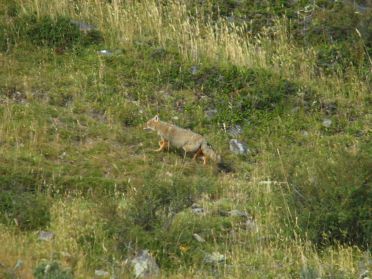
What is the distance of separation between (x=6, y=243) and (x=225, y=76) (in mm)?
7187

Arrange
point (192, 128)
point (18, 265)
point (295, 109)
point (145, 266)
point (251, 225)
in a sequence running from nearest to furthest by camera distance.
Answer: point (18, 265)
point (145, 266)
point (251, 225)
point (192, 128)
point (295, 109)

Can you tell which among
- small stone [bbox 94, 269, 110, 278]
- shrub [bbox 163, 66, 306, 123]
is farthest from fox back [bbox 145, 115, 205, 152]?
small stone [bbox 94, 269, 110, 278]

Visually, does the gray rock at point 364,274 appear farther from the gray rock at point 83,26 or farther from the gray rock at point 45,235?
the gray rock at point 83,26

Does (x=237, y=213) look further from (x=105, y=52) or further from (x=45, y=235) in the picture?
(x=105, y=52)

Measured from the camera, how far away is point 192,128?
13.4 m

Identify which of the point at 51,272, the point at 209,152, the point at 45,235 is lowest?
the point at 209,152

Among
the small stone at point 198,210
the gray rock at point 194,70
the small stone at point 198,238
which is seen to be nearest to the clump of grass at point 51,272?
the small stone at point 198,238

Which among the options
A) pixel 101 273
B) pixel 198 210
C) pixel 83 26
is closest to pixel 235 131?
pixel 198 210

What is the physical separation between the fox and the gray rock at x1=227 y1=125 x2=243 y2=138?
3.51 feet

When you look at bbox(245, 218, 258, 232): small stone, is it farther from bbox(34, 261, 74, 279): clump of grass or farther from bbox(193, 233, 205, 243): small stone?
bbox(34, 261, 74, 279): clump of grass

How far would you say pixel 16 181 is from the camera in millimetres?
10383

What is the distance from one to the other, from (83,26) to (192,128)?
148 inches

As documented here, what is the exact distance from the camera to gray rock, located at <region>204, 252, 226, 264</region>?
8695mm

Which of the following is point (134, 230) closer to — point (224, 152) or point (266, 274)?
point (266, 274)
